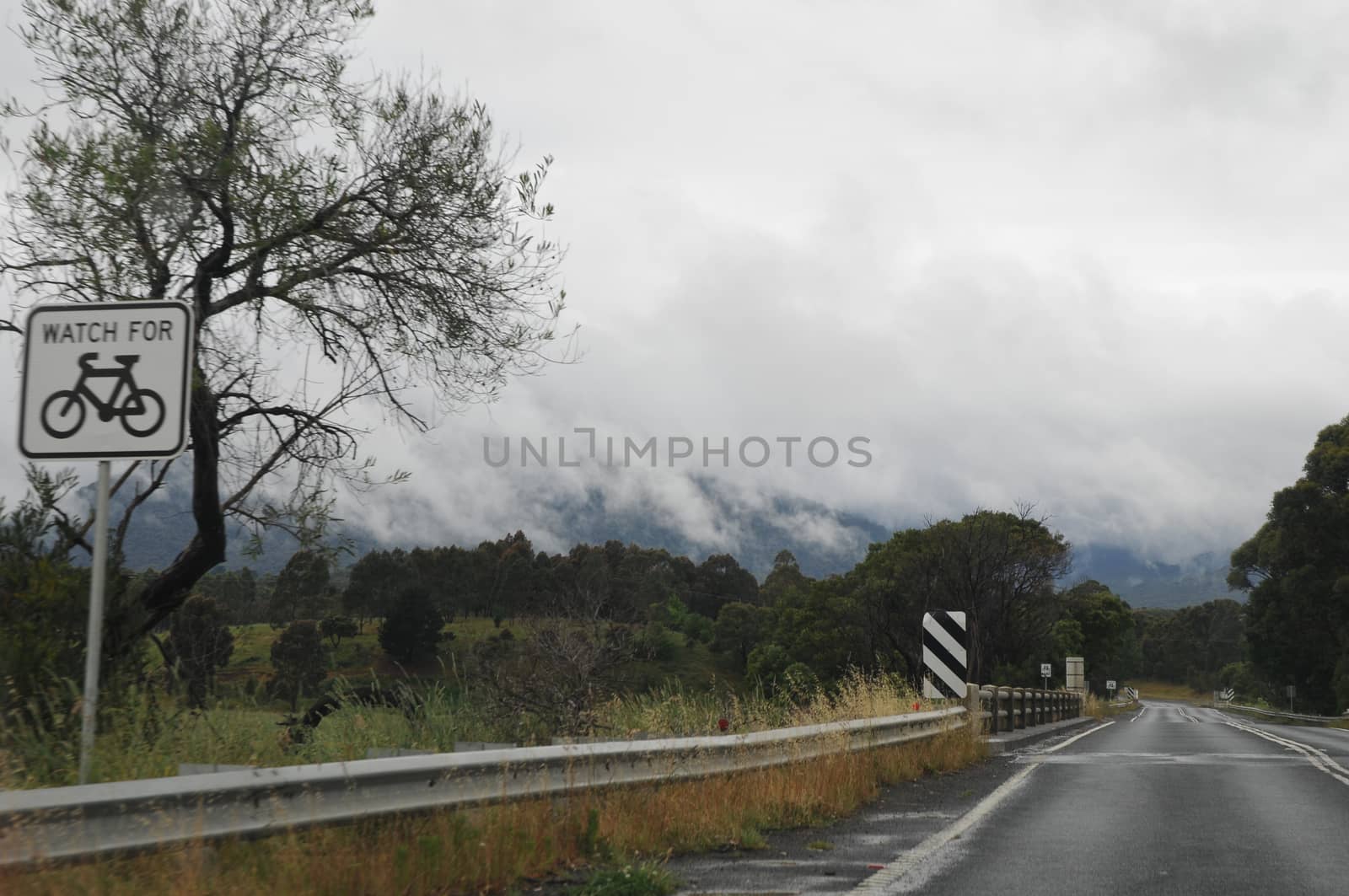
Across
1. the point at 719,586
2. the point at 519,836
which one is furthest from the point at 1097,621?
the point at 519,836

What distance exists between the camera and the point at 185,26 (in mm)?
13172

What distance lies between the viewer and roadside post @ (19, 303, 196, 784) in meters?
5.99

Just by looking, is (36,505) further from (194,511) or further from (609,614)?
(609,614)

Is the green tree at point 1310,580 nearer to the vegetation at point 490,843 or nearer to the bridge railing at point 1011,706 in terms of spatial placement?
the bridge railing at point 1011,706

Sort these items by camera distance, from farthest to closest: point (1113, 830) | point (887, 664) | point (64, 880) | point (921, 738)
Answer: point (887, 664), point (921, 738), point (1113, 830), point (64, 880)

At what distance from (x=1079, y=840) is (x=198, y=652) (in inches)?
279

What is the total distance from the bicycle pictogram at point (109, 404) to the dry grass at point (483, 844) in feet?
7.40

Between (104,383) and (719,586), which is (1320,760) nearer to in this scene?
(104,383)

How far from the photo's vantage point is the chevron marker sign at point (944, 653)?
17906mm

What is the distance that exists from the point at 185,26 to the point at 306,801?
426 inches

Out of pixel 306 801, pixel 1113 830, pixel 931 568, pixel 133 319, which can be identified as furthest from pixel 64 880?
pixel 931 568

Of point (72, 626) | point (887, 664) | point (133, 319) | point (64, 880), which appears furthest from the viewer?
point (887, 664)

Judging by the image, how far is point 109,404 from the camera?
6.05 meters

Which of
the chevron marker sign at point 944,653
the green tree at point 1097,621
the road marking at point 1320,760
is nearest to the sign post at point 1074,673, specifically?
the green tree at point 1097,621
